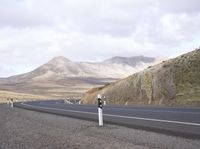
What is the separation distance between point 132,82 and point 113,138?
4084 cm

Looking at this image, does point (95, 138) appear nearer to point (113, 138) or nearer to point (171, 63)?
point (113, 138)

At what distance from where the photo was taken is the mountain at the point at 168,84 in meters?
43.3

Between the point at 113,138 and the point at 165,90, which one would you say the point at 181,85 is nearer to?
the point at 165,90

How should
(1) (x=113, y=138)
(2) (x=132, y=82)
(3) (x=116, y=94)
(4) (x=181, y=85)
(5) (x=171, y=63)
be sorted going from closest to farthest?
(1) (x=113, y=138), (4) (x=181, y=85), (5) (x=171, y=63), (2) (x=132, y=82), (3) (x=116, y=94)

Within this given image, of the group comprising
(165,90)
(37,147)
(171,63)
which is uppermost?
(171,63)

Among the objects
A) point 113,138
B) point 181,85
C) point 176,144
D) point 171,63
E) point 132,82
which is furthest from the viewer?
point 132,82

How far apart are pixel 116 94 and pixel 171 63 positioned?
1065cm

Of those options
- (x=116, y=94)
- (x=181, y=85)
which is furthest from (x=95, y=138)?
(x=116, y=94)

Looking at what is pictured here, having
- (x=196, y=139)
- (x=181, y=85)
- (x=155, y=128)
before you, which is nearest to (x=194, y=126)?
(x=155, y=128)

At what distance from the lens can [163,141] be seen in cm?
1211

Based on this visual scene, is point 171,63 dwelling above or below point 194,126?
above

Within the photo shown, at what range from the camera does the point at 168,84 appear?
1817 inches

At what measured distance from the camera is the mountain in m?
43.3

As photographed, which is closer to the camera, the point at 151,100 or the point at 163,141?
the point at 163,141
